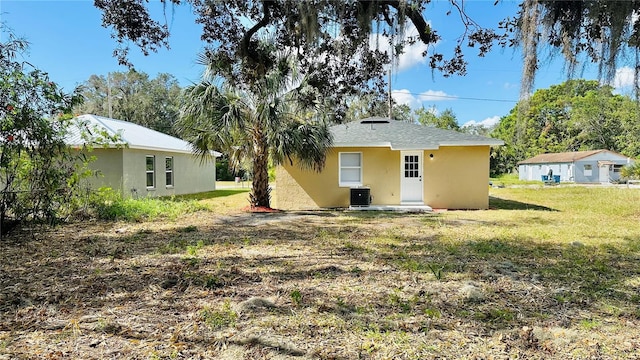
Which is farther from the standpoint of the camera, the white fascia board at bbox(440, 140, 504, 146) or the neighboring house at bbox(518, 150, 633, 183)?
the neighboring house at bbox(518, 150, 633, 183)

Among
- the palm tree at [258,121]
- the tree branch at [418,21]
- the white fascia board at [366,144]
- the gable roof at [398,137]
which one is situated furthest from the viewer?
the white fascia board at [366,144]

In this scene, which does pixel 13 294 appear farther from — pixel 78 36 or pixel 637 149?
pixel 637 149

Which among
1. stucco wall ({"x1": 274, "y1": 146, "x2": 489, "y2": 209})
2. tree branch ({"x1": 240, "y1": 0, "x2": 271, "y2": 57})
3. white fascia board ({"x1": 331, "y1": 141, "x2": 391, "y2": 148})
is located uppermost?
tree branch ({"x1": 240, "y1": 0, "x2": 271, "y2": 57})

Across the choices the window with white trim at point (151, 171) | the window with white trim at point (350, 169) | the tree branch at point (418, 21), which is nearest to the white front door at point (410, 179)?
the window with white trim at point (350, 169)

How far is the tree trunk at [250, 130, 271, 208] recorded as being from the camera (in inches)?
421

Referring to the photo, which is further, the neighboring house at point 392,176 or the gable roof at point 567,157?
the gable roof at point 567,157

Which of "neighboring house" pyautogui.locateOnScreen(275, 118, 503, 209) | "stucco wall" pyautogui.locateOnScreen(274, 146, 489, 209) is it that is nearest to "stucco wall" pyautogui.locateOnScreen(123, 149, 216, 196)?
"stucco wall" pyautogui.locateOnScreen(274, 146, 489, 209)

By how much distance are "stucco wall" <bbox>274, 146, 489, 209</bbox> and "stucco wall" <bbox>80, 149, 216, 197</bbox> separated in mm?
5488

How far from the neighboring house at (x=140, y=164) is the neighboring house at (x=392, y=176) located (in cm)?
360

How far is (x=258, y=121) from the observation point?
1019cm

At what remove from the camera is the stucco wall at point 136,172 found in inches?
512

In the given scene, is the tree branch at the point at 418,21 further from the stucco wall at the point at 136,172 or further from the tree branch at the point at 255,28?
the stucco wall at the point at 136,172

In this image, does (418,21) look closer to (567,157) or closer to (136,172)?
(136,172)

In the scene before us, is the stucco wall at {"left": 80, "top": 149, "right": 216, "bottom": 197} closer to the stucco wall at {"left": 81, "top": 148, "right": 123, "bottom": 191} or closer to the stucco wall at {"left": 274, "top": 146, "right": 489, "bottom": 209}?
the stucco wall at {"left": 81, "top": 148, "right": 123, "bottom": 191}
